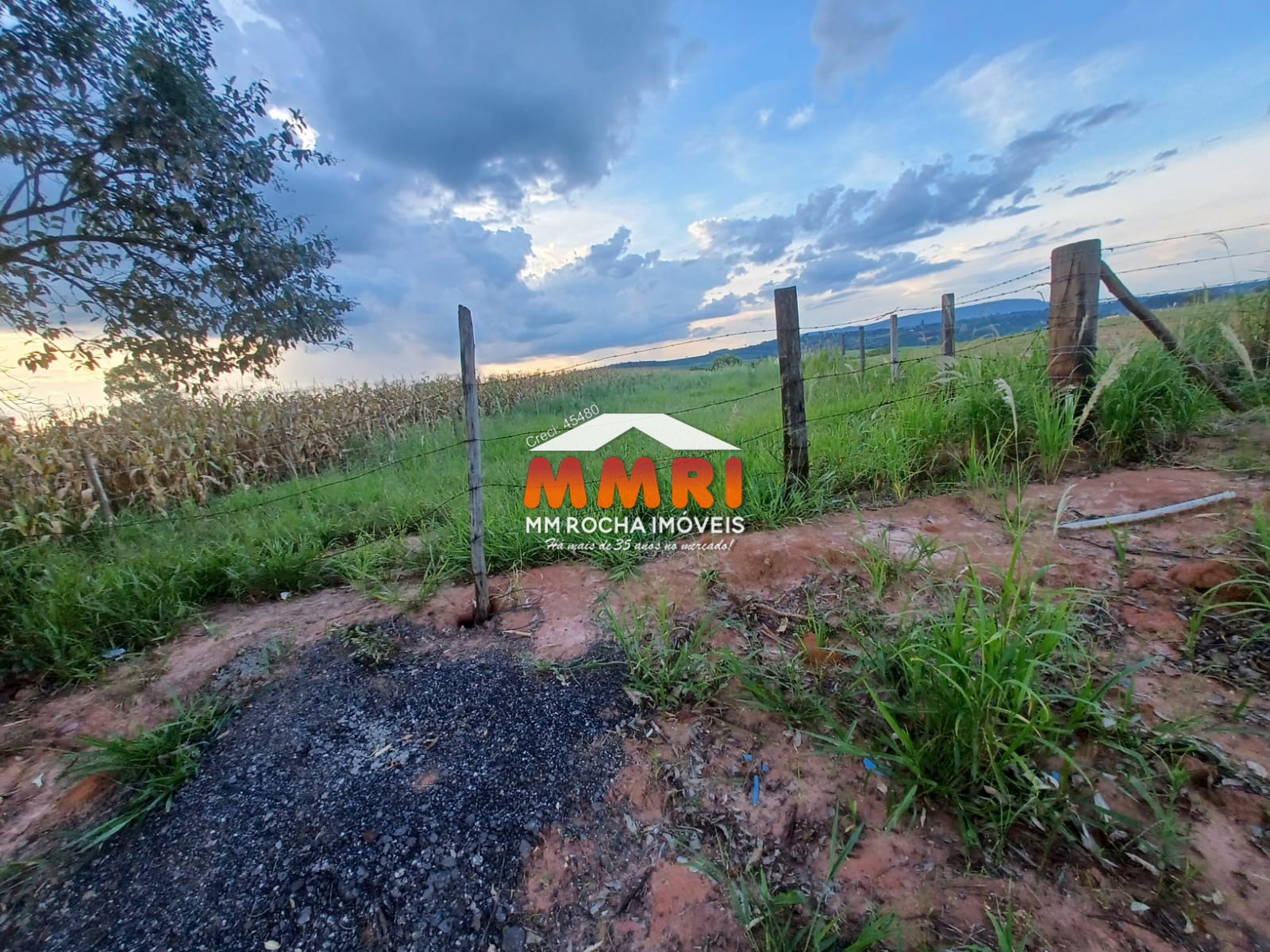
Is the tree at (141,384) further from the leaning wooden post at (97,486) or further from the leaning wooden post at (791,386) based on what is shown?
the leaning wooden post at (791,386)

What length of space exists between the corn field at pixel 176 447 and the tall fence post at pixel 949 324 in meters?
5.58

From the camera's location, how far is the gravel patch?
150 centimetres

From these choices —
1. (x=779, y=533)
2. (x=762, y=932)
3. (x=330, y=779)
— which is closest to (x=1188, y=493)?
(x=779, y=533)

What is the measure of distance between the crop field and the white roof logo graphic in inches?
68.6

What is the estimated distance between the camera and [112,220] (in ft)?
19.1

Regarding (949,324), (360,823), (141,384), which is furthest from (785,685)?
(141,384)

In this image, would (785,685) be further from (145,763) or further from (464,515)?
(464,515)

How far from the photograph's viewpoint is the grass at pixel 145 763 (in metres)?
1.84

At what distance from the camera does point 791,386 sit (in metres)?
3.60

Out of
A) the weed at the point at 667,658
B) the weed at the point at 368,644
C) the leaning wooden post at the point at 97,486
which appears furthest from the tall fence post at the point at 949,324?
the leaning wooden post at the point at 97,486

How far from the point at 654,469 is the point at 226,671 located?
117 inches

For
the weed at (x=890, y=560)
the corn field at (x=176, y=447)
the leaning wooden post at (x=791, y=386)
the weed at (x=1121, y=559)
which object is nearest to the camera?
the weed at (x=1121, y=559)

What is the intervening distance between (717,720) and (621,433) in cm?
460

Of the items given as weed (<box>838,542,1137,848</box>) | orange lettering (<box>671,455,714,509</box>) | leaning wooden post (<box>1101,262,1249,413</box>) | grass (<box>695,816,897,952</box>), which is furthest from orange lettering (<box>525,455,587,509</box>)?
leaning wooden post (<box>1101,262,1249,413</box>)
